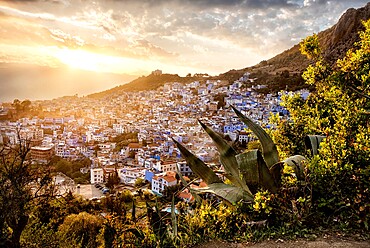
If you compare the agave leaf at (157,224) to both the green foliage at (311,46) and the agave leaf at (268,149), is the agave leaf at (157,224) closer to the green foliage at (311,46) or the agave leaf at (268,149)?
the agave leaf at (268,149)

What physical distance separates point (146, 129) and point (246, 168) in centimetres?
5211

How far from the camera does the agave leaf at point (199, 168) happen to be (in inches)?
103

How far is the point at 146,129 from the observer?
54.1 meters

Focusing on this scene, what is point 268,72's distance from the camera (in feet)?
234

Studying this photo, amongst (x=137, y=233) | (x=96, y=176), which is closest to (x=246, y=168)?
(x=137, y=233)

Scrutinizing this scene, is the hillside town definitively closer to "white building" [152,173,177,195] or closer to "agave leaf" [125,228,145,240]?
"white building" [152,173,177,195]

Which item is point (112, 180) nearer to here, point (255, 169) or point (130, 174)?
point (130, 174)

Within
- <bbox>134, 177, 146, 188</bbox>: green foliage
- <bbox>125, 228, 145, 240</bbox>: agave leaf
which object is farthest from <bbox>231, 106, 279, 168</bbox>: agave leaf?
<bbox>134, 177, 146, 188</bbox>: green foliage

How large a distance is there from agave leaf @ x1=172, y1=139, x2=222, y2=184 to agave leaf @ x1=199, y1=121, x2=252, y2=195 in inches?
5.2

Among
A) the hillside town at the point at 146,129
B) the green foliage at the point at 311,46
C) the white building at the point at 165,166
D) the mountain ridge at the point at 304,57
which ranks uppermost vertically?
the mountain ridge at the point at 304,57

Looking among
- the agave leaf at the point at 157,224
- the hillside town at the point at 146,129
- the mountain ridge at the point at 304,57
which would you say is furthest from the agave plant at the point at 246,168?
the mountain ridge at the point at 304,57

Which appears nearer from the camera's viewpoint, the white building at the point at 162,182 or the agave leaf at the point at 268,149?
the agave leaf at the point at 268,149

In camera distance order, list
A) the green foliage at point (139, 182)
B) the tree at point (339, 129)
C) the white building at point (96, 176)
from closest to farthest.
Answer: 1. the tree at point (339, 129)
2. the green foliage at point (139, 182)
3. the white building at point (96, 176)

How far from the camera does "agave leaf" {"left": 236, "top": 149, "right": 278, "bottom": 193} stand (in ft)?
7.91
